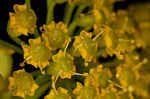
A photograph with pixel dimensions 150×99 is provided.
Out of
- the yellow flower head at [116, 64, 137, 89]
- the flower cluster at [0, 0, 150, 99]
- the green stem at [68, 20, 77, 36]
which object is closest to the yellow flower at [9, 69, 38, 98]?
the flower cluster at [0, 0, 150, 99]

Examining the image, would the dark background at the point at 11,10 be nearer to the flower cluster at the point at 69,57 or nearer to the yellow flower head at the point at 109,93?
the flower cluster at the point at 69,57

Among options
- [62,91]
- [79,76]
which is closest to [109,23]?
[79,76]

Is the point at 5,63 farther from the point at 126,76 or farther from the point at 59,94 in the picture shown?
the point at 126,76

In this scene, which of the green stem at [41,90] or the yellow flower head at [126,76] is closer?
the green stem at [41,90]

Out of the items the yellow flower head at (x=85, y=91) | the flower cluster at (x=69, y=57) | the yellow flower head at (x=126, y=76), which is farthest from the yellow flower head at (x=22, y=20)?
the yellow flower head at (x=126, y=76)

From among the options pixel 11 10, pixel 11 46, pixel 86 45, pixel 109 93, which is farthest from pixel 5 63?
pixel 109 93
